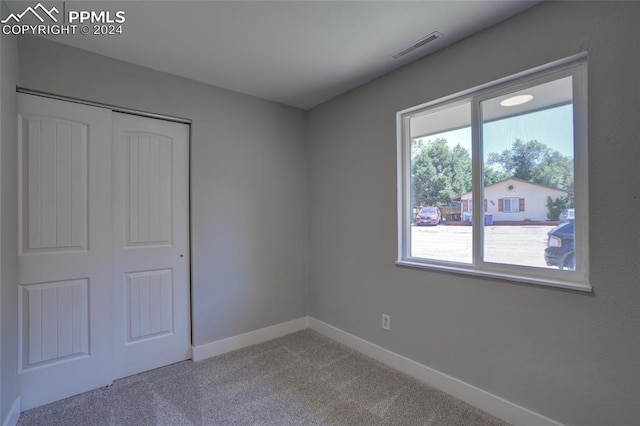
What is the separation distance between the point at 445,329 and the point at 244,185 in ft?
7.25

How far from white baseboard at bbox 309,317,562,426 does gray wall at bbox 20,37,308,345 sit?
0.87 m

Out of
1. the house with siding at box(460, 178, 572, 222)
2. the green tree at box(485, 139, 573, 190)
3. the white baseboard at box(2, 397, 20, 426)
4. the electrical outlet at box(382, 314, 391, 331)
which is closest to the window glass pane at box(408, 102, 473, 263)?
the house with siding at box(460, 178, 572, 222)

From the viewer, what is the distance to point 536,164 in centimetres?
178

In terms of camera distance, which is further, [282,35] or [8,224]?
[282,35]

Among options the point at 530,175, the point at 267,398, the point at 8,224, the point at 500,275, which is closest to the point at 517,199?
the point at 530,175

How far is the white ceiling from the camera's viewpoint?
1.72 m

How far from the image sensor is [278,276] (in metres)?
3.21

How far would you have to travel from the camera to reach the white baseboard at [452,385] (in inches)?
68.4

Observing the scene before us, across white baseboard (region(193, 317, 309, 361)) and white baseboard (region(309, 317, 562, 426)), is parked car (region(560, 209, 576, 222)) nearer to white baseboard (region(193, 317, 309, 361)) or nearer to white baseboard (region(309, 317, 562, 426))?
white baseboard (region(309, 317, 562, 426))

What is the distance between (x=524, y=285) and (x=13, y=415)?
3199mm

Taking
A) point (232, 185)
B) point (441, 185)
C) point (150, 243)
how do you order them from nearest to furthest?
point (441, 185)
point (150, 243)
point (232, 185)

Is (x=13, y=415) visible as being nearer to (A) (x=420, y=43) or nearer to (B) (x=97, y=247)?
(B) (x=97, y=247)

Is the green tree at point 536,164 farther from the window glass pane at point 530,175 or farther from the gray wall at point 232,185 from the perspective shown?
the gray wall at point 232,185

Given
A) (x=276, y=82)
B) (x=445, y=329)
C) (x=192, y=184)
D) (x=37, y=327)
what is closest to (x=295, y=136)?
(x=276, y=82)
